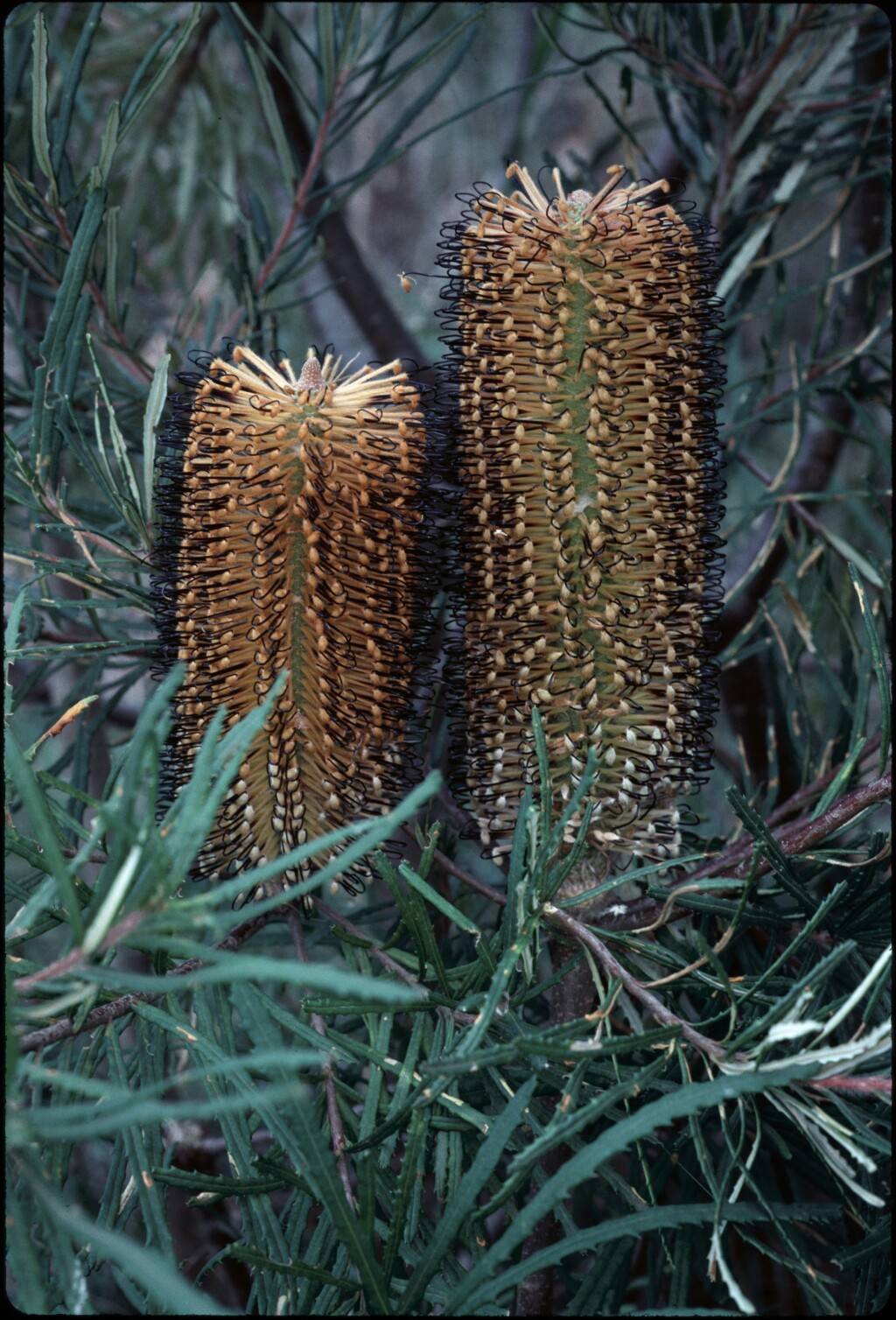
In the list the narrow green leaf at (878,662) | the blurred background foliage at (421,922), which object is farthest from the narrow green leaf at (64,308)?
the narrow green leaf at (878,662)

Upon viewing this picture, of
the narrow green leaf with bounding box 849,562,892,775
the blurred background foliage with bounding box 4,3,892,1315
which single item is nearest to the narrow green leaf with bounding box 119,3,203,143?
the blurred background foliage with bounding box 4,3,892,1315

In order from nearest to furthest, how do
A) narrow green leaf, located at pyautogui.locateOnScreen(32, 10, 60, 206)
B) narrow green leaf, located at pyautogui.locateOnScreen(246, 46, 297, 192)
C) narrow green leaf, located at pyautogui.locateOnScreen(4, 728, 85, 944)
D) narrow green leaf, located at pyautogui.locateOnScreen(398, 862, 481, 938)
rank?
narrow green leaf, located at pyautogui.locateOnScreen(4, 728, 85, 944)
narrow green leaf, located at pyautogui.locateOnScreen(398, 862, 481, 938)
narrow green leaf, located at pyautogui.locateOnScreen(32, 10, 60, 206)
narrow green leaf, located at pyautogui.locateOnScreen(246, 46, 297, 192)

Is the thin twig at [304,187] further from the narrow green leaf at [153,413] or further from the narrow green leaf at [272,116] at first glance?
the narrow green leaf at [153,413]

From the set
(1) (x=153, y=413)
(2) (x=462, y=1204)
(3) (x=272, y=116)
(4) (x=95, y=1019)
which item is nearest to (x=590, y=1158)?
(2) (x=462, y=1204)

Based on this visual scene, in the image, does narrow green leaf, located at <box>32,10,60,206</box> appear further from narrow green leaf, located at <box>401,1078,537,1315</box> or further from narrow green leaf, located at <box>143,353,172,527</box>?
narrow green leaf, located at <box>401,1078,537,1315</box>

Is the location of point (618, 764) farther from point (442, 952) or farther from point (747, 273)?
point (747, 273)

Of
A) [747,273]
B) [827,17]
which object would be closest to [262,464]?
[747,273]

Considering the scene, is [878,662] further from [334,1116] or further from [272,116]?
[272,116]
